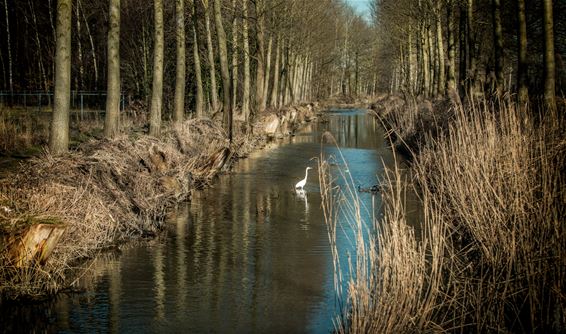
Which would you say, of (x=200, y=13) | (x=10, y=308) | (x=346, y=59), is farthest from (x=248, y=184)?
(x=346, y=59)

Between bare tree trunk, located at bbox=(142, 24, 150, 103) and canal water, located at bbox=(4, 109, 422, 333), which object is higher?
bare tree trunk, located at bbox=(142, 24, 150, 103)

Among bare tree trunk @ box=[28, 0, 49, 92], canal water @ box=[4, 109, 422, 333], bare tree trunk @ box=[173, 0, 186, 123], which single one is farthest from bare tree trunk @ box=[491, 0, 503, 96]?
bare tree trunk @ box=[28, 0, 49, 92]

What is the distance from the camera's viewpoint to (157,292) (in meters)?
10.7

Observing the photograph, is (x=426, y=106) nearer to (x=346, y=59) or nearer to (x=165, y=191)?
(x=165, y=191)

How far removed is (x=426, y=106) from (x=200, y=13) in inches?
450

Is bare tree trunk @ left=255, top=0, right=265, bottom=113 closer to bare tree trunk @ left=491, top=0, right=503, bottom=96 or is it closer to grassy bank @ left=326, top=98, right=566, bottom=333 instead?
bare tree trunk @ left=491, top=0, right=503, bottom=96

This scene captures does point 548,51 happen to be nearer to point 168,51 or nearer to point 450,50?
point 450,50

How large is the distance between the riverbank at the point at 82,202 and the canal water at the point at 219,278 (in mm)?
404

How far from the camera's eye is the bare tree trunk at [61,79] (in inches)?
649

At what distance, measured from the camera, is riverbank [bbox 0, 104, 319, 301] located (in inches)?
404

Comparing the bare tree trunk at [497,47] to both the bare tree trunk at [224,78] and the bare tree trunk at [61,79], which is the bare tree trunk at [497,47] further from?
the bare tree trunk at [61,79]

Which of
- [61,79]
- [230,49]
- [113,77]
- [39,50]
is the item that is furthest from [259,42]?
[61,79]

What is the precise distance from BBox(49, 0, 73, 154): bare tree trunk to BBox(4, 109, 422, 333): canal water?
2.99 m

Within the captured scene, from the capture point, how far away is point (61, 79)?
1666cm
